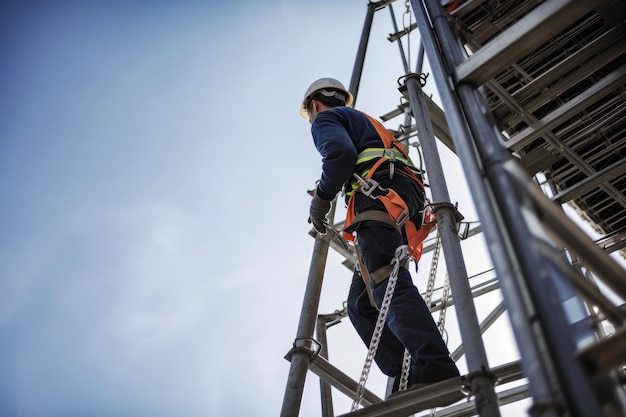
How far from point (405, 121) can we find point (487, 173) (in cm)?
536

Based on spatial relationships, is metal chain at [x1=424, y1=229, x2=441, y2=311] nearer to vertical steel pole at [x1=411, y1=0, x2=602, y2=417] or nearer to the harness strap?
the harness strap

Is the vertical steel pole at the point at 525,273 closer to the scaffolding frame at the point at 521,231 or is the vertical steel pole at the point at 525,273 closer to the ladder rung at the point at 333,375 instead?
the scaffolding frame at the point at 521,231

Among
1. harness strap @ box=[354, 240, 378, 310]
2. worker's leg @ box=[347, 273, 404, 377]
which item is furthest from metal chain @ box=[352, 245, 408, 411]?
worker's leg @ box=[347, 273, 404, 377]

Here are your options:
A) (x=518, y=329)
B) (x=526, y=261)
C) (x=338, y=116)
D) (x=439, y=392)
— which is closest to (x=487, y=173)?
(x=526, y=261)

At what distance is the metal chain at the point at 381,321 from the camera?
4071 millimetres

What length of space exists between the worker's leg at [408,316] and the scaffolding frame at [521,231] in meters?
0.34

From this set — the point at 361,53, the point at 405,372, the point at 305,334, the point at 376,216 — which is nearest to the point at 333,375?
the point at 305,334

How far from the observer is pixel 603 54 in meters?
5.10

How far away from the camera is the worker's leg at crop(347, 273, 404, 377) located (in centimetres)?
482

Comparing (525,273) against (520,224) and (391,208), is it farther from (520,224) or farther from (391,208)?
(391,208)

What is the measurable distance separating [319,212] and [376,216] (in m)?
0.67

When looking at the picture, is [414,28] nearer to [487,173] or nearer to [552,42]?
[552,42]

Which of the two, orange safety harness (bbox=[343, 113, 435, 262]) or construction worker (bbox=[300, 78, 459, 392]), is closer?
construction worker (bbox=[300, 78, 459, 392])

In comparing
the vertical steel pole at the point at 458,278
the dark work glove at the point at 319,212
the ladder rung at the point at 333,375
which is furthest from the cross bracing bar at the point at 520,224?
the ladder rung at the point at 333,375
